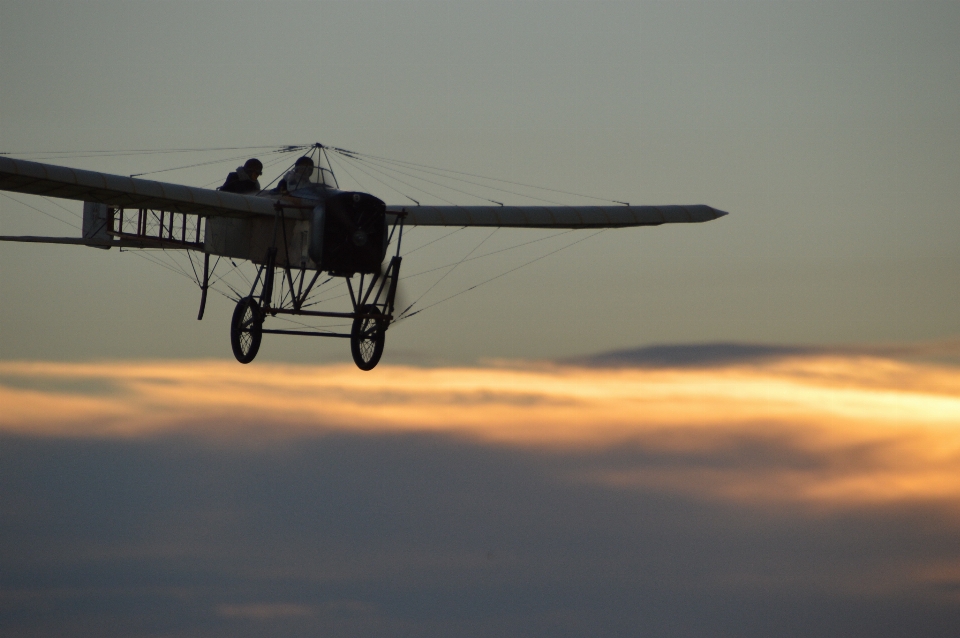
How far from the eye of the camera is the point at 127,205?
2902 centimetres

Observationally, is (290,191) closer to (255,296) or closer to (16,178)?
(255,296)

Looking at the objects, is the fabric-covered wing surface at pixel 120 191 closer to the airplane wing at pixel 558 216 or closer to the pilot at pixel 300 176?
the pilot at pixel 300 176

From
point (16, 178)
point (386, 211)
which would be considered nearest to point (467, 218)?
point (386, 211)

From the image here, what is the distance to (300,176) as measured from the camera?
2888 centimetres

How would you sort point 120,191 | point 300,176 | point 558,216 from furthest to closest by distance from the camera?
point 558,216, point 300,176, point 120,191

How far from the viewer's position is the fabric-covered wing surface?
27.2 meters

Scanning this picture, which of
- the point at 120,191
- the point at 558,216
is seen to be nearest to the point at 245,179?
the point at 120,191

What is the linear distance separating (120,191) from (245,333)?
354 centimetres

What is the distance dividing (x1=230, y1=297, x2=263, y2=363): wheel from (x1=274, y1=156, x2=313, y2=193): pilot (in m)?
2.31

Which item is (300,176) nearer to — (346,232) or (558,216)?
(346,232)

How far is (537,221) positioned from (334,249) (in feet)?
22.4

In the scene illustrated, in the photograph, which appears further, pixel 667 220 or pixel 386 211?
pixel 667 220

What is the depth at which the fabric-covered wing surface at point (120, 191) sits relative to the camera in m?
27.2

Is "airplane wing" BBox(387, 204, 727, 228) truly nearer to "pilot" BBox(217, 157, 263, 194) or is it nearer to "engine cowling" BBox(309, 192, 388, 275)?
Answer: "engine cowling" BBox(309, 192, 388, 275)
